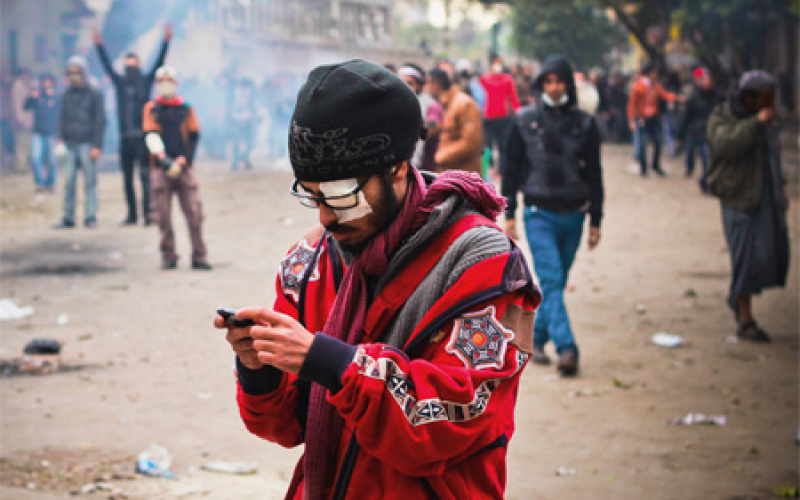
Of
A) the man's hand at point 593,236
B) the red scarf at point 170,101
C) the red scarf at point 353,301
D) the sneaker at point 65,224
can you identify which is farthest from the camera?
the sneaker at point 65,224

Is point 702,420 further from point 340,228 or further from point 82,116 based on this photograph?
point 82,116

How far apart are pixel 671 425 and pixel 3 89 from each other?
23.2 metres

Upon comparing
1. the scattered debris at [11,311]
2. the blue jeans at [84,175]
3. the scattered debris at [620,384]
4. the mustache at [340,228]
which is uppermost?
the mustache at [340,228]

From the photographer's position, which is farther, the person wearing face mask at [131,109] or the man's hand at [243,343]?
the person wearing face mask at [131,109]

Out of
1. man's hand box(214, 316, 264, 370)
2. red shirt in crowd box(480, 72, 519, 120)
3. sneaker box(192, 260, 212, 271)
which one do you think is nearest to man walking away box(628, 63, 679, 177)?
red shirt in crowd box(480, 72, 519, 120)

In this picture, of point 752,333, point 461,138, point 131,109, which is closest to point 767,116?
point 752,333

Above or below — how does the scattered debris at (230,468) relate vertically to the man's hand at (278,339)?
below

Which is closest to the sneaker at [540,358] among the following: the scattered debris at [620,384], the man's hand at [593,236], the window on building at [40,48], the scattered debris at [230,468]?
the scattered debris at [620,384]

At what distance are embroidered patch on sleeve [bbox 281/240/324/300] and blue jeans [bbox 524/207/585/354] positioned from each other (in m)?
4.64

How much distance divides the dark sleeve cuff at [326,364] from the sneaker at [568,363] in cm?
517

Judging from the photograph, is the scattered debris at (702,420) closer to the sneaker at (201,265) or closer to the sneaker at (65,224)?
the sneaker at (201,265)

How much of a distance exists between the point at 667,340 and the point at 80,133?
871 cm

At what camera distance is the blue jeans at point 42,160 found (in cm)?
1880

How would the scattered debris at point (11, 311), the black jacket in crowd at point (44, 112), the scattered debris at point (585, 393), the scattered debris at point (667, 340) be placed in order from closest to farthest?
the scattered debris at point (585, 393), the scattered debris at point (667, 340), the scattered debris at point (11, 311), the black jacket in crowd at point (44, 112)
